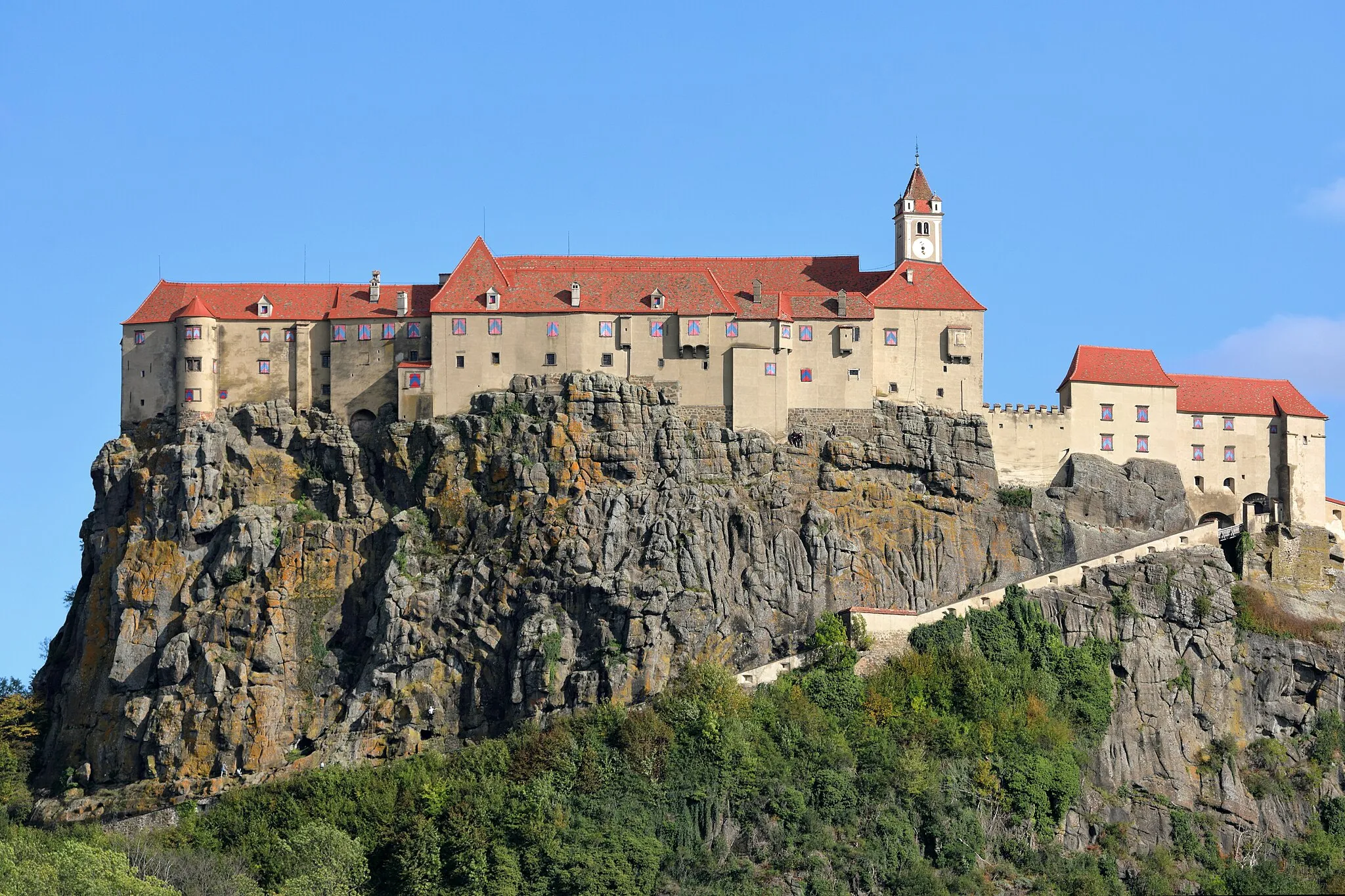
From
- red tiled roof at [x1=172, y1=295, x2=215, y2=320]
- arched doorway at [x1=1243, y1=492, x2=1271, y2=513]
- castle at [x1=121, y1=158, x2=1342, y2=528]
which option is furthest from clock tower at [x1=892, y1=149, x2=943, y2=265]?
red tiled roof at [x1=172, y1=295, x2=215, y2=320]

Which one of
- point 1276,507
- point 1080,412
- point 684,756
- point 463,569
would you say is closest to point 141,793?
point 463,569

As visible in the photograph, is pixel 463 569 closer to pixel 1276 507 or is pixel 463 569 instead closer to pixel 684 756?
pixel 684 756

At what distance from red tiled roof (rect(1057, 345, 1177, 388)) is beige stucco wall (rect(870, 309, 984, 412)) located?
5121mm

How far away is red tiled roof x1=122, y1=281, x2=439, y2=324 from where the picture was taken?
404ft

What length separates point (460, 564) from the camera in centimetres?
11294

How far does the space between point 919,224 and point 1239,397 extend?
1840 centimetres

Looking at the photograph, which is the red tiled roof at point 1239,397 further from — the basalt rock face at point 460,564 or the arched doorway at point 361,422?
the arched doorway at point 361,422

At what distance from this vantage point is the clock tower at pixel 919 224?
414 ft

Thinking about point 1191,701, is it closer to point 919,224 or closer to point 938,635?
point 938,635

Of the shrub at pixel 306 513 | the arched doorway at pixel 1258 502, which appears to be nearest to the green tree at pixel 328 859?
the shrub at pixel 306 513

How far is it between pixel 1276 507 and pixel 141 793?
185ft

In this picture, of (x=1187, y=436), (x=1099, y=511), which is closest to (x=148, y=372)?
(x=1099, y=511)

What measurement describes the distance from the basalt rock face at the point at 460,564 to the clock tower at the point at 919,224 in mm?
10083

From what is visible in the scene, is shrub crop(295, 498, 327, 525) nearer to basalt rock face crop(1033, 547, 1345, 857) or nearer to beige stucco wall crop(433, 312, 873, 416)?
beige stucco wall crop(433, 312, 873, 416)
